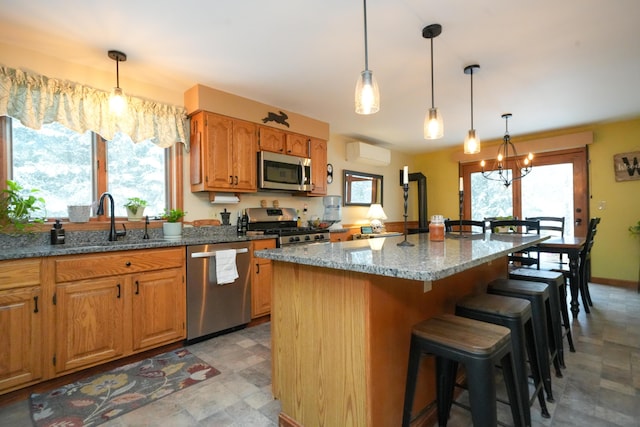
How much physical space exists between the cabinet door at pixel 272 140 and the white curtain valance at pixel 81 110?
2.69ft

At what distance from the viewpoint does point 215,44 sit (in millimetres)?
2404

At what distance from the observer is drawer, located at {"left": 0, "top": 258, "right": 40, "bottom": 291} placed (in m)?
1.85

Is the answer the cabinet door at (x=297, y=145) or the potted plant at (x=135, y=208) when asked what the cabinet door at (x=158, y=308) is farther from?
the cabinet door at (x=297, y=145)

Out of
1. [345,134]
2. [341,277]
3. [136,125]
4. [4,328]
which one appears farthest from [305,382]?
[345,134]

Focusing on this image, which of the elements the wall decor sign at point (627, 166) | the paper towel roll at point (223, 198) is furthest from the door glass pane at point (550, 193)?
the paper towel roll at point (223, 198)

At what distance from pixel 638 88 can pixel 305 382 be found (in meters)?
4.51

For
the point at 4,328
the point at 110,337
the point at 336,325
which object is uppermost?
the point at 336,325

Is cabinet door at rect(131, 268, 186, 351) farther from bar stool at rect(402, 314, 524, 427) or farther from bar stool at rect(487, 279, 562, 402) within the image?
bar stool at rect(487, 279, 562, 402)

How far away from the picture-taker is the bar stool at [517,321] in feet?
4.57

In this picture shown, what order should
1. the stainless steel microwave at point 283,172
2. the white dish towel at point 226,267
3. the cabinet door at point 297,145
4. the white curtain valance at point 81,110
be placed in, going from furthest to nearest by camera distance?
the cabinet door at point 297,145, the stainless steel microwave at point 283,172, the white dish towel at point 226,267, the white curtain valance at point 81,110

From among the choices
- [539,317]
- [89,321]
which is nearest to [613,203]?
[539,317]

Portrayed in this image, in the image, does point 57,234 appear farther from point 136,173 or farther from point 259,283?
point 259,283

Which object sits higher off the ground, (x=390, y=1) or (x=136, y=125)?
(x=390, y=1)

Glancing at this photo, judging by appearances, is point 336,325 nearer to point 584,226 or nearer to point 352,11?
point 352,11
